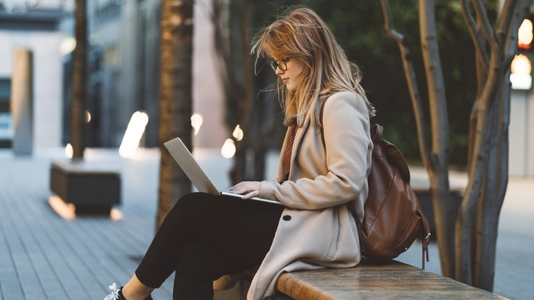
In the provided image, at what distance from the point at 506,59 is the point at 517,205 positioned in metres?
8.79

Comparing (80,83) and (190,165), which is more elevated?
(80,83)

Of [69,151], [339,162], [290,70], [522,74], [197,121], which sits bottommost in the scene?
[69,151]

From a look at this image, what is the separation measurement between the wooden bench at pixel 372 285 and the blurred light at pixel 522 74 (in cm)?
1549

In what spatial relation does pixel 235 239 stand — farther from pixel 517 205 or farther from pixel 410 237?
pixel 517 205

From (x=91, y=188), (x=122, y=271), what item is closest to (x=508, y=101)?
(x=122, y=271)

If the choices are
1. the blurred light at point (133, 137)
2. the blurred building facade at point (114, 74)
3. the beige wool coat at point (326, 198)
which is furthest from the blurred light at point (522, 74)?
the beige wool coat at point (326, 198)

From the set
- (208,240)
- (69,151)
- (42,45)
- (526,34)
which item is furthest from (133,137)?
(208,240)

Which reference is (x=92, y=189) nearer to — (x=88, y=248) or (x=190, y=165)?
(x=88, y=248)

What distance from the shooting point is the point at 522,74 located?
18.1m

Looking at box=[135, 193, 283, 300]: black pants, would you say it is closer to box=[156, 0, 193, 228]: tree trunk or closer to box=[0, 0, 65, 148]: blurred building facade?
box=[156, 0, 193, 228]: tree trunk

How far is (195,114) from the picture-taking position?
32.0 metres

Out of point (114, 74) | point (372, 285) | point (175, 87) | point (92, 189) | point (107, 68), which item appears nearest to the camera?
point (372, 285)

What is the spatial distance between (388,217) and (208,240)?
2.56 feet

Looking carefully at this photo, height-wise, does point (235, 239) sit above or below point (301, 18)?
below
